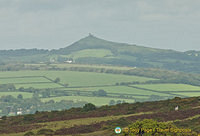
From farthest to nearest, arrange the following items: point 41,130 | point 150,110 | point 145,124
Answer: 1. point 150,110
2. point 41,130
3. point 145,124

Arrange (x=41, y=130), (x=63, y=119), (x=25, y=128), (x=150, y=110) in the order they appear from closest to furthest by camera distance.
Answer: (x=41, y=130), (x=25, y=128), (x=63, y=119), (x=150, y=110)

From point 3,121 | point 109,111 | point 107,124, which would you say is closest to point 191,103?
point 109,111

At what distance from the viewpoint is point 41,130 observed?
3088 inches

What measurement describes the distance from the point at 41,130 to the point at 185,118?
2619 centimetres

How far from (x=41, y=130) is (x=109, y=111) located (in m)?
27.9

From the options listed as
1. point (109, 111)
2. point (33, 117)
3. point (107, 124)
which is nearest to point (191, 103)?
point (109, 111)

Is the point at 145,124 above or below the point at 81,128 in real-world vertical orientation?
above

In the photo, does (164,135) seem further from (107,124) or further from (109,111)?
(109,111)

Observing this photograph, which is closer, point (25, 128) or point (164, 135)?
point (164, 135)

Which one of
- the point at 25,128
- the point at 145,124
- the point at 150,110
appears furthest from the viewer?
the point at 150,110

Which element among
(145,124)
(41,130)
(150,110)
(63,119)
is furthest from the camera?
(150,110)

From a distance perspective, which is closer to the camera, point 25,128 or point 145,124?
point 145,124

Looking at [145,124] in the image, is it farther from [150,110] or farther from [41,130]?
[150,110]

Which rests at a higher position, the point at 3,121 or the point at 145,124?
the point at 145,124
